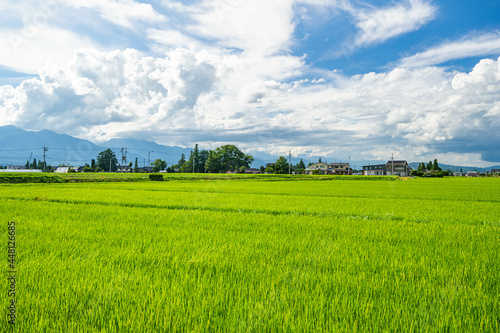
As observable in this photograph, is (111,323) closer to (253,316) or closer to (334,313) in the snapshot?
(253,316)

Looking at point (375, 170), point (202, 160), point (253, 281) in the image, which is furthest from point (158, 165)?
point (253, 281)

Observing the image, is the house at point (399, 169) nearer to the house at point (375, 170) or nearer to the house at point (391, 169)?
the house at point (391, 169)

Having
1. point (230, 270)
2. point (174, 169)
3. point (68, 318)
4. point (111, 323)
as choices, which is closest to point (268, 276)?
point (230, 270)

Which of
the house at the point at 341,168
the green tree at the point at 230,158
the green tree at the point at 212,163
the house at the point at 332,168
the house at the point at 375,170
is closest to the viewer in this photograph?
the green tree at the point at 212,163

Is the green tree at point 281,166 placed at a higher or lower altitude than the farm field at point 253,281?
higher

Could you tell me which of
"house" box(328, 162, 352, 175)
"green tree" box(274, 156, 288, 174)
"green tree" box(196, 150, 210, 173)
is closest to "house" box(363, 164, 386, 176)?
"house" box(328, 162, 352, 175)

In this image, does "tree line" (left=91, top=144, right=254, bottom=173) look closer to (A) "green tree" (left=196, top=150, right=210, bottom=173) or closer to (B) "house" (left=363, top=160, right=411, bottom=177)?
(A) "green tree" (left=196, top=150, right=210, bottom=173)

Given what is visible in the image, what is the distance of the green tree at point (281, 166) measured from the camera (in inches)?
4486

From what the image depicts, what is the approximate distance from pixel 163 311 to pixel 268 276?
153 centimetres

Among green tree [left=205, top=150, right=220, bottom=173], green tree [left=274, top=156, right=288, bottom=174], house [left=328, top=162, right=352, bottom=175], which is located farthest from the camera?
house [left=328, top=162, right=352, bottom=175]

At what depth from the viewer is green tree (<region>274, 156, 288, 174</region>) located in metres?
114

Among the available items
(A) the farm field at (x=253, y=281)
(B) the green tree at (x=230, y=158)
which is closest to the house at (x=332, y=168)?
(B) the green tree at (x=230, y=158)

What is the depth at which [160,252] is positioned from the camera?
4996 mm

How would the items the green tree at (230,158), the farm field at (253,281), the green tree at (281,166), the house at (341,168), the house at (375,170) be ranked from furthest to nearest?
the house at (375,170) < the house at (341,168) < the green tree at (230,158) < the green tree at (281,166) < the farm field at (253,281)
